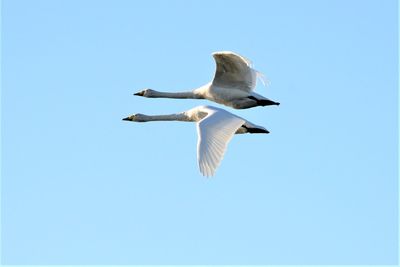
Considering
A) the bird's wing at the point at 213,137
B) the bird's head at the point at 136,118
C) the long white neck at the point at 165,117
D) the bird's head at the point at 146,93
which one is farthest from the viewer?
the bird's head at the point at 146,93

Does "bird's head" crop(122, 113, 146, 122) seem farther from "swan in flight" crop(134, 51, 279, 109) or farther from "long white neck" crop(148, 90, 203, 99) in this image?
"swan in flight" crop(134, 51, 279, 109)

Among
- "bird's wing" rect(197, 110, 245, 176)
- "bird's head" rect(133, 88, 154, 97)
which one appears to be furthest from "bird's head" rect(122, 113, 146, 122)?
"bird's wing" rect(197, 110, 245, 176)

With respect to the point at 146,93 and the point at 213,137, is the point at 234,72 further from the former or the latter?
the point at 213,137

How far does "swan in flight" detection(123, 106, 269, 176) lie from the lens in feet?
83.5

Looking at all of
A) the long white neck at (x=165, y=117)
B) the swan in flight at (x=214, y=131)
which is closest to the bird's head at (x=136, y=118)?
the long white neck at (x=165, y=117)

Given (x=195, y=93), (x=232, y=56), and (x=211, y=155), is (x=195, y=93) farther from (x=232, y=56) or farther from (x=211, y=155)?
(x=211, y=155)

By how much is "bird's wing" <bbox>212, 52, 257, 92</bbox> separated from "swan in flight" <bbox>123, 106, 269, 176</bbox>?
92cm

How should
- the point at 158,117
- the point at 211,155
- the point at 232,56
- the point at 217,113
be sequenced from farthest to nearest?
1. the point at 158,117
2. the point at 232,56
3. the point at 217,113
4. the point at 211,155

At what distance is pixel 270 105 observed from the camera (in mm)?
30344

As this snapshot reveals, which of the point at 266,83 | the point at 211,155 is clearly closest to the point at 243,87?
the point at 266,83

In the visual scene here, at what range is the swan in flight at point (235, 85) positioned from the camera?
30125mm

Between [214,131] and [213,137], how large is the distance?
0.29 meters

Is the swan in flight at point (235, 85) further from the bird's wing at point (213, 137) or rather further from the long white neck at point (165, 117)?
the bird's wing at point (213, 137)

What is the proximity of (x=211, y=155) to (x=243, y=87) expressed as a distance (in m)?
5.18
